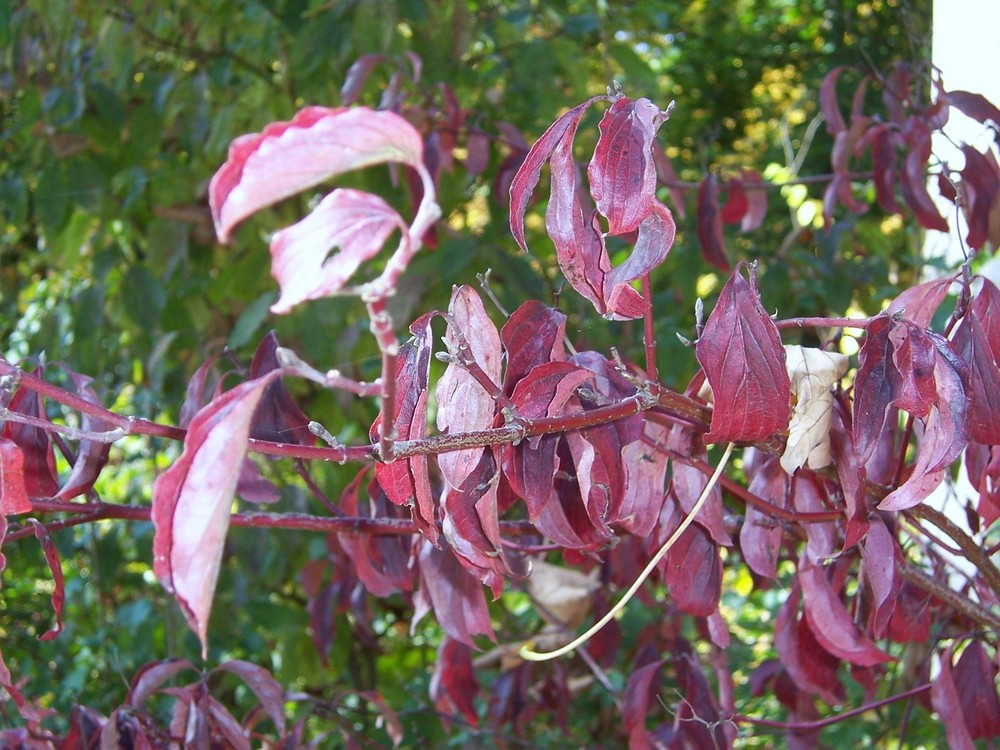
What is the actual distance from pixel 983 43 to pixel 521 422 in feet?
3.29

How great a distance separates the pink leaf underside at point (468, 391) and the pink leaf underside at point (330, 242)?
13 cm

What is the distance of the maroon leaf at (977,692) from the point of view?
626mm

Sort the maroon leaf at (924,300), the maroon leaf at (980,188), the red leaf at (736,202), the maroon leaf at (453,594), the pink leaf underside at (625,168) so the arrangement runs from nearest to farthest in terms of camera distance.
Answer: the pink leaf underside at (625,168), the maroon leaf at (924,300), the maroon leaf at (453,594), the maroon leaf at (980,188), the red leaf at (736,202)

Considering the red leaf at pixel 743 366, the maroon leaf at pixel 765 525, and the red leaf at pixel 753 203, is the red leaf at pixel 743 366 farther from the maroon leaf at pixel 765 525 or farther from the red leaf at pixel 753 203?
the red leaf at pixel 753 203

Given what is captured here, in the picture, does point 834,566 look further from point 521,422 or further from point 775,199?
point 775,199

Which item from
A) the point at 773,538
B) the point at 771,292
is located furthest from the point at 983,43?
the point at 773,538

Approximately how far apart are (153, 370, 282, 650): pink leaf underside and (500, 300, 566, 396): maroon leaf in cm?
17

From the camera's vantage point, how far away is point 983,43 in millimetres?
1132

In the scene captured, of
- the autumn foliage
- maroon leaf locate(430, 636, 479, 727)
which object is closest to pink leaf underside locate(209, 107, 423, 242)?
the autumn foliage

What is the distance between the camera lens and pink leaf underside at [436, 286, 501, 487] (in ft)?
1.33

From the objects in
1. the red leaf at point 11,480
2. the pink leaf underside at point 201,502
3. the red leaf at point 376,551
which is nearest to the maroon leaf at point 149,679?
the red leaf at point 376,551

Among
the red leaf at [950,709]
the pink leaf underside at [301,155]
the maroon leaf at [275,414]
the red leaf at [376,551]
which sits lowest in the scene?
the red leaf at [950,709]

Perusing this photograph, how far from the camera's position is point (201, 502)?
0.27 meters

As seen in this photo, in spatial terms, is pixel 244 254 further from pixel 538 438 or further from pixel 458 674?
pixel 538 438
